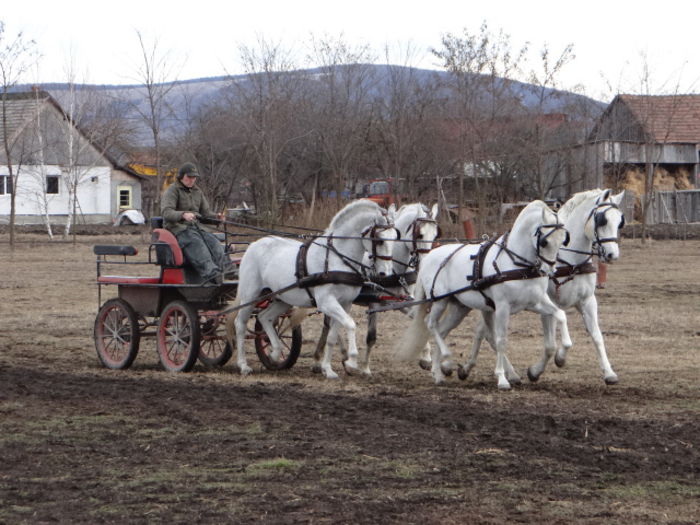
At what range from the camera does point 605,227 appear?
37.3ft

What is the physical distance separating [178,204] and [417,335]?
3.18m

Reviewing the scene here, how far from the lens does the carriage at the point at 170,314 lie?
12.8 m

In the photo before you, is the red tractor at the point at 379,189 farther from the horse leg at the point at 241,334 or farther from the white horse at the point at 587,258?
the white horse at the point at 587,258

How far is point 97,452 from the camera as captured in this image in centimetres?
800

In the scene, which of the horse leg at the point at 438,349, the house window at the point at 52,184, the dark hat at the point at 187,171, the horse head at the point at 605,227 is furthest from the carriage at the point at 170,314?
the house window at the point at 52,184

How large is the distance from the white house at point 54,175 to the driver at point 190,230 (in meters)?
32.5

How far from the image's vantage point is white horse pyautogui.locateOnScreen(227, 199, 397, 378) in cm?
1200

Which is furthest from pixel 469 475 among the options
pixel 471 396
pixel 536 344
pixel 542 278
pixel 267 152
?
pixel 267 152

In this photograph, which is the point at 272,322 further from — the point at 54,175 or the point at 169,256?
the point at 54,175

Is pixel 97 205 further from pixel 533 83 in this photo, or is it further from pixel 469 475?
pixel 469 475

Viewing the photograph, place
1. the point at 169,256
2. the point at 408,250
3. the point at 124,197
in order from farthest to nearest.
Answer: the point at 124,197 → the point at 169,256 → the point at 408,250

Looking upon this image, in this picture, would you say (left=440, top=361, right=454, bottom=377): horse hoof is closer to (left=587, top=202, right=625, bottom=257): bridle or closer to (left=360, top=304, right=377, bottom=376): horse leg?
(left=360, top=304, right=377, bottom=376): horse leg

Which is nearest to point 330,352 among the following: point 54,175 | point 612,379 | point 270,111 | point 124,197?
point 612,379

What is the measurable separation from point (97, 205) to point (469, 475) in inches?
2184
